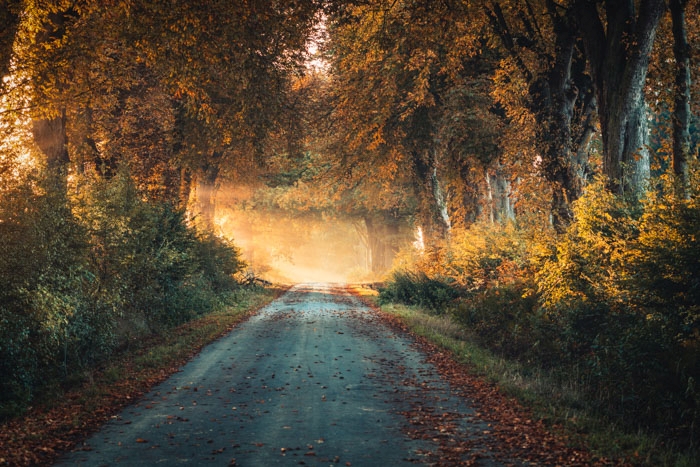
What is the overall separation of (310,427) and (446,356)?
20.9 feet

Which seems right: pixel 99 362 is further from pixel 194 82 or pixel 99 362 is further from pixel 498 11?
pixel 498 11

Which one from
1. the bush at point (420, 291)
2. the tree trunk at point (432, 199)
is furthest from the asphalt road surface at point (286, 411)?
the tree trunk at point (432, 199)

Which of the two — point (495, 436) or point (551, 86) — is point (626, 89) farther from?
point (495, 436)

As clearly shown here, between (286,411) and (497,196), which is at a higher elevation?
(497,196)

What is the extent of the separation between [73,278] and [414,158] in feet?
69.3

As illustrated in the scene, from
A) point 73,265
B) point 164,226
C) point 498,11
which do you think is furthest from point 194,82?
point 498,11

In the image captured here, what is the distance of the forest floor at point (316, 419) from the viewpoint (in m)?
6.62

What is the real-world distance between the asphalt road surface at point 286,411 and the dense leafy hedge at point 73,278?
6.61 ft

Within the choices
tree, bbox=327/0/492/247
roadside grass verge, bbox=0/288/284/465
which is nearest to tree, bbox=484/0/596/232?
tree, bbox=327/0/492/247

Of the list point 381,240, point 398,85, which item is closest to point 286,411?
point 398,85

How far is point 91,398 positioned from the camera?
9.26m

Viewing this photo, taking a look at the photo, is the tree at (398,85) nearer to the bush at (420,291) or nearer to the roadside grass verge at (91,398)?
the bush at (420,291)

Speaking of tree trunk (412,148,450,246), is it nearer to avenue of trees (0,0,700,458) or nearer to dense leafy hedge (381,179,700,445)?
avenue of trees (0,0,700,458)

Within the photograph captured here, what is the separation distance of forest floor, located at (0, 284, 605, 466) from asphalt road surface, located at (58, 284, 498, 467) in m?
0.02
